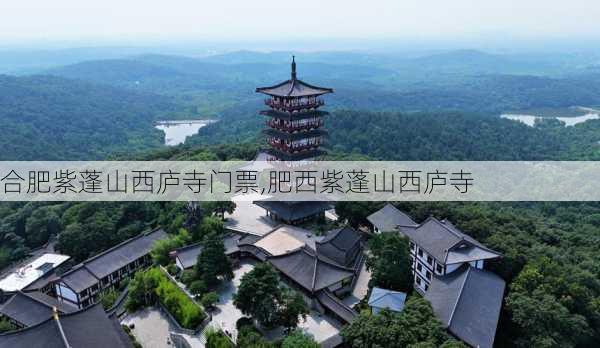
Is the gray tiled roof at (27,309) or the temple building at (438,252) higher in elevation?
the temple building at (438,252)

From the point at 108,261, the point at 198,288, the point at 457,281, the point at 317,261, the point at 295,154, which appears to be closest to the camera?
the point at 457,281

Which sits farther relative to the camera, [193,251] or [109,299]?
[193,251]

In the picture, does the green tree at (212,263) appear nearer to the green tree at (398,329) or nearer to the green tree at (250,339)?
the green tree at (250,339)

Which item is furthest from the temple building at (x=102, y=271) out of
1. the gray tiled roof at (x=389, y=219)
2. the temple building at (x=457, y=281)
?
the temple building at (x=457, y=281)

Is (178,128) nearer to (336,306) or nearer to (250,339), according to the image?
(336,306)

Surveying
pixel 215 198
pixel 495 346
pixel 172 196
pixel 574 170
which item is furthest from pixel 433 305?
pixel 574 170

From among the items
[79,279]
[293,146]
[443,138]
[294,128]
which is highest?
[294,128]

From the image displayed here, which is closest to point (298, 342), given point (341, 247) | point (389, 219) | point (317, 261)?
point (317, 261)
